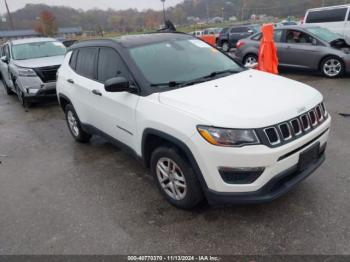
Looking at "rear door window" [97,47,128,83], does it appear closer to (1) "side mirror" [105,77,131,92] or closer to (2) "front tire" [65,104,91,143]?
(1) "side mirror" [105,77,131,92]

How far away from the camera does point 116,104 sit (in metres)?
3.72

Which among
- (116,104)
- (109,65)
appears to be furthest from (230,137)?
(109,65)

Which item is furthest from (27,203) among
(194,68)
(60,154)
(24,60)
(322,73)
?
(322,73)

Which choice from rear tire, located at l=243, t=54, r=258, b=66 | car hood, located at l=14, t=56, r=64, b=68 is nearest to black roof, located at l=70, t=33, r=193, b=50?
car hood, located at l=14, t=56, r=64, b=68

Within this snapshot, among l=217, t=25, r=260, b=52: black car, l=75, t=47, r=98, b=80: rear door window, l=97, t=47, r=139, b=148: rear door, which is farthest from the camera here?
l=217, t=25, r=260, b=52: black car

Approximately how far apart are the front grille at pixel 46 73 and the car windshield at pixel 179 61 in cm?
528

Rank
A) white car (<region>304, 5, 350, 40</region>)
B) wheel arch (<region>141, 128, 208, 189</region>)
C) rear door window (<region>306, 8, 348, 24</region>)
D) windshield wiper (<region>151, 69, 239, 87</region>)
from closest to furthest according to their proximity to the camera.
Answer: wheel arch (<region>141, 128, 208, 189</region>) → windshield wiper (<region>151, 69, 239, 87</region>) → white car (<region>304, 5, 350, 40</region>) → rear door window (<region>306, 8, 348, 24</region>)

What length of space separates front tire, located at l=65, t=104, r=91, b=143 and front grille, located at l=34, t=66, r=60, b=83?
3185 millimetres

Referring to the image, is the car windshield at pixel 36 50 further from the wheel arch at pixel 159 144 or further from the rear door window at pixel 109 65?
the wheel arch at pixel 159 144

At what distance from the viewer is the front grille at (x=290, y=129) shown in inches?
103

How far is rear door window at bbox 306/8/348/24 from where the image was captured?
1195 centimetres

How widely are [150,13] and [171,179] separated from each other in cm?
8117

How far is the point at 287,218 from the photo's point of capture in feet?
10.1

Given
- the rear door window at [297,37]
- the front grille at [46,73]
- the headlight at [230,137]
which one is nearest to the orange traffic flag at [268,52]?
the rear door window at [297,37]
